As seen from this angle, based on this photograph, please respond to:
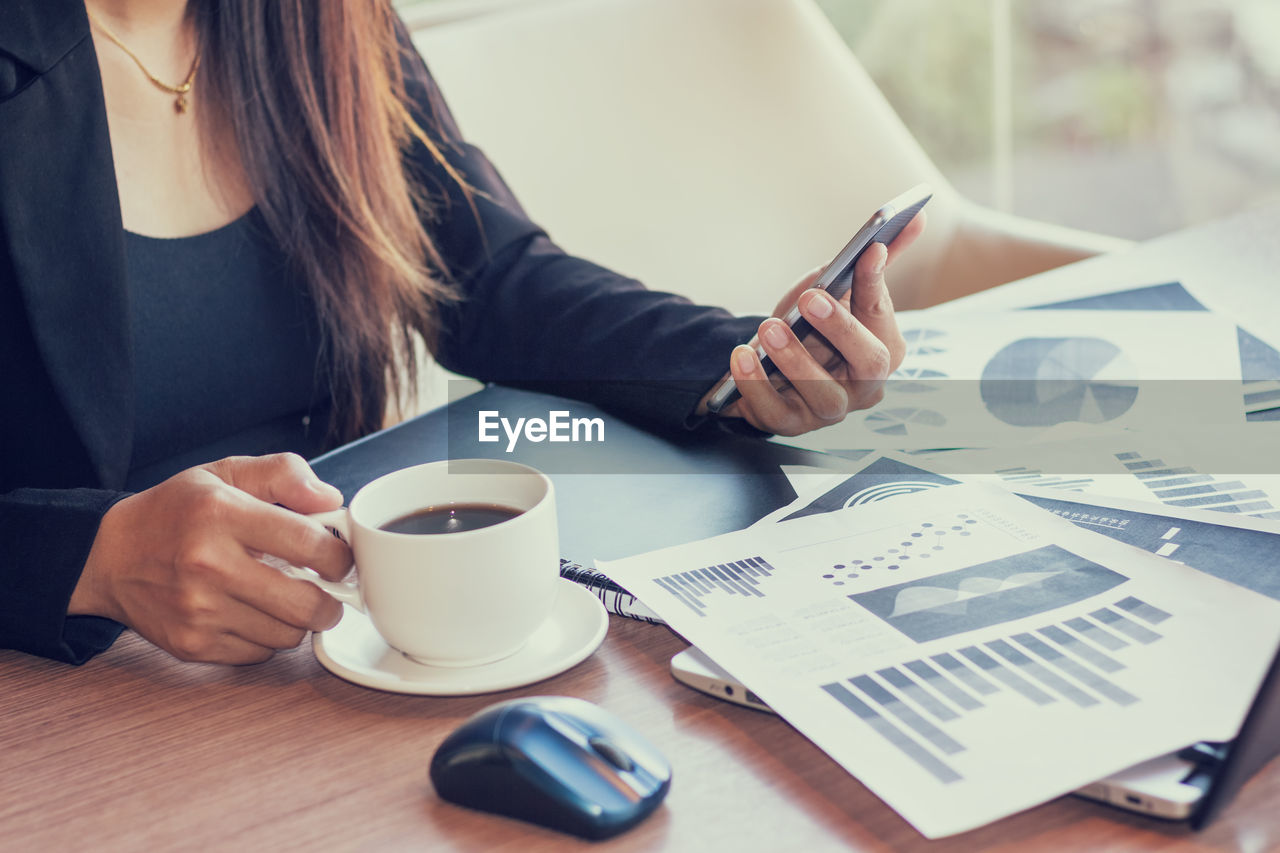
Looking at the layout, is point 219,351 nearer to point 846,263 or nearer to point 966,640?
point 846,263

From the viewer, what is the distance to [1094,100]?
126 inches

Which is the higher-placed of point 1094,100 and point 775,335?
point 1094,100

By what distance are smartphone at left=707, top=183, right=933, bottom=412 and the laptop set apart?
0.41 m

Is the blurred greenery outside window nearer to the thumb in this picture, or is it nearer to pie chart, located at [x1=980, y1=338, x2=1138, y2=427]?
pie chart, located at [x1=980, y1=338, x2=1138, y2=427]

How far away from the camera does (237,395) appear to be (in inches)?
39.6

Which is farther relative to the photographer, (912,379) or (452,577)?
(912,379)

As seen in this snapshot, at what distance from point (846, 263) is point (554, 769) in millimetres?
461

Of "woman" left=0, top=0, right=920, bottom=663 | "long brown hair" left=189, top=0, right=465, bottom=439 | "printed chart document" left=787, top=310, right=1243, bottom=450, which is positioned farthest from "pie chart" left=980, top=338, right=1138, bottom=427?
"long brown hair" left=189, top=0, right=465, bottom=439

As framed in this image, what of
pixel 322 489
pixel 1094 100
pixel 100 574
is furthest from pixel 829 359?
pixel 1094 100

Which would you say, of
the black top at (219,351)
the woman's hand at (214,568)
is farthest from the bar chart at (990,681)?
the black top at (219,351)

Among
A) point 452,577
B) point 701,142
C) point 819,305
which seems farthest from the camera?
point 701,142

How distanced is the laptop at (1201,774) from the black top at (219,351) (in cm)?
77

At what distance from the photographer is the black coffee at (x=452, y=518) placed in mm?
535

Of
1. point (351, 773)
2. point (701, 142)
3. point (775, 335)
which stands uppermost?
point (701, 142)
